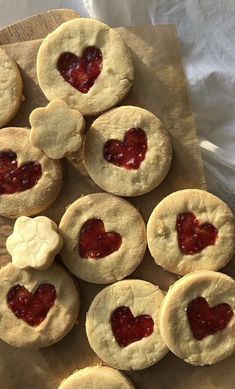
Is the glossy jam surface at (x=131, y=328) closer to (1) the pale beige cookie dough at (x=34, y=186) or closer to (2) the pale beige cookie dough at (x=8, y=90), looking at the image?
(1) the pale beige cookie dough at (x=34, y=186)

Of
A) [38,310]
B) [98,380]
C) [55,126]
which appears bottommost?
[98,380]

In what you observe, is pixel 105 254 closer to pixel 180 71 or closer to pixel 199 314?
pixel 199 314

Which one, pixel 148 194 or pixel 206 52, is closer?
pixel 148 194

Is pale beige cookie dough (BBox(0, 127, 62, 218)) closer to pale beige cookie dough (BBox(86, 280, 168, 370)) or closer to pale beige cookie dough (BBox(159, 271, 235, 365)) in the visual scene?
pale beige cookie dough (BBox(86, 280, 168, 370))

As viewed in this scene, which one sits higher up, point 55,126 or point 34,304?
point 55,126

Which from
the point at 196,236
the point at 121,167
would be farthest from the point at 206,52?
the point at 196,236

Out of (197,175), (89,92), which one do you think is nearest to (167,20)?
(89,92)

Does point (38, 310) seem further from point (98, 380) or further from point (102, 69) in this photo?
point (102, 69)
